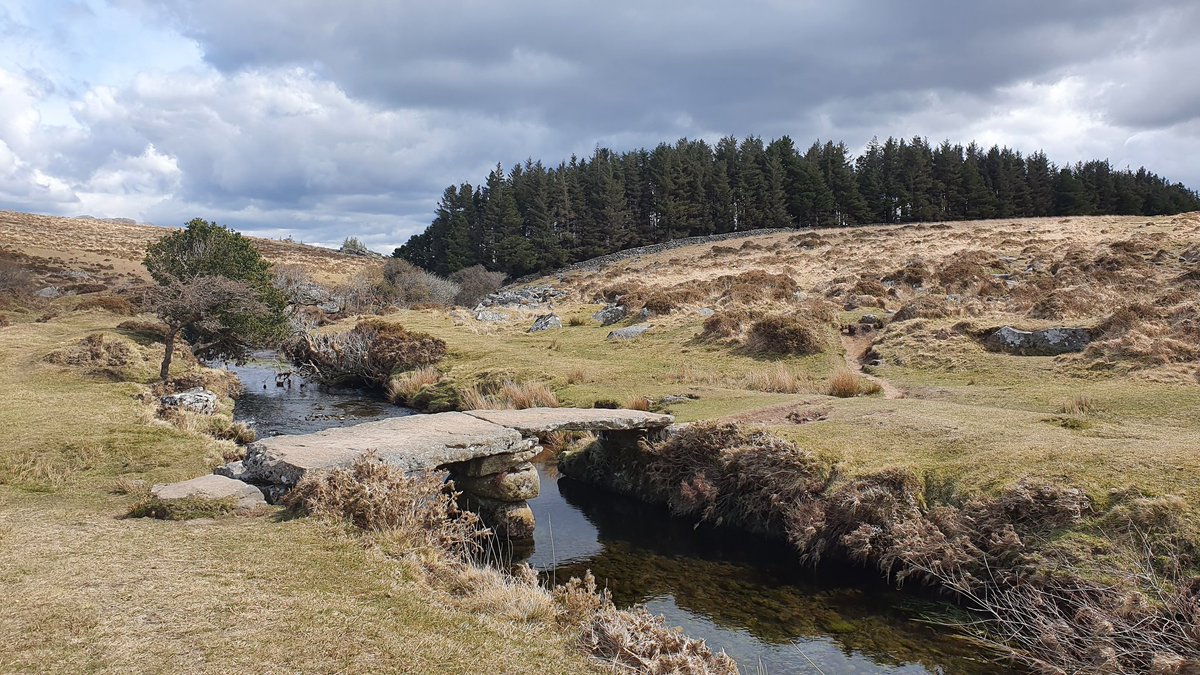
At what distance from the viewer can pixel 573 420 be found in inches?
569

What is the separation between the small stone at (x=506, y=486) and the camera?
13.2 meters

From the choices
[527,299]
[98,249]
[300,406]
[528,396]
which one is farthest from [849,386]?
[98,249]

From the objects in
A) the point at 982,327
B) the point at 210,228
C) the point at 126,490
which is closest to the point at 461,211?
the point at 210,228

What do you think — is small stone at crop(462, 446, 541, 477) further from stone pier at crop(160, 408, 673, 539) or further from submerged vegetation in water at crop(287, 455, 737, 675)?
submerged vegetation in water at crop(287, 455, 737, 675)

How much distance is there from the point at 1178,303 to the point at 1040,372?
21.6 ft

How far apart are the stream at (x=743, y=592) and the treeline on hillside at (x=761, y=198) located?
212 ft

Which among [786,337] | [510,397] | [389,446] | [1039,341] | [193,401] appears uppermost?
[786,337]

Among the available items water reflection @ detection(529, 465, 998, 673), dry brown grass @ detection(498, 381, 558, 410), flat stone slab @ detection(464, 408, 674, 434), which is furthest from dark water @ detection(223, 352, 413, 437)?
water reflection @ detection(529, 465, 998, 673)

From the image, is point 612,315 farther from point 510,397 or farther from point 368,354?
point 510,397

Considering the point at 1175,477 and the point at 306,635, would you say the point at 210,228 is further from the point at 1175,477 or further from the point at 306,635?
the point at 1175,477

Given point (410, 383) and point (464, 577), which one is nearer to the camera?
point (464, 577)

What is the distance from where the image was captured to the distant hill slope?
226 feet

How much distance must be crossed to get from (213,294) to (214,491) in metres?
16.9

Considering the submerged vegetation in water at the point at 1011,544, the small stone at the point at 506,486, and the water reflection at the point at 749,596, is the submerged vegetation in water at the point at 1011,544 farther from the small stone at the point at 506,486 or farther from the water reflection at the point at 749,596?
the small stone at the point at 506,486
